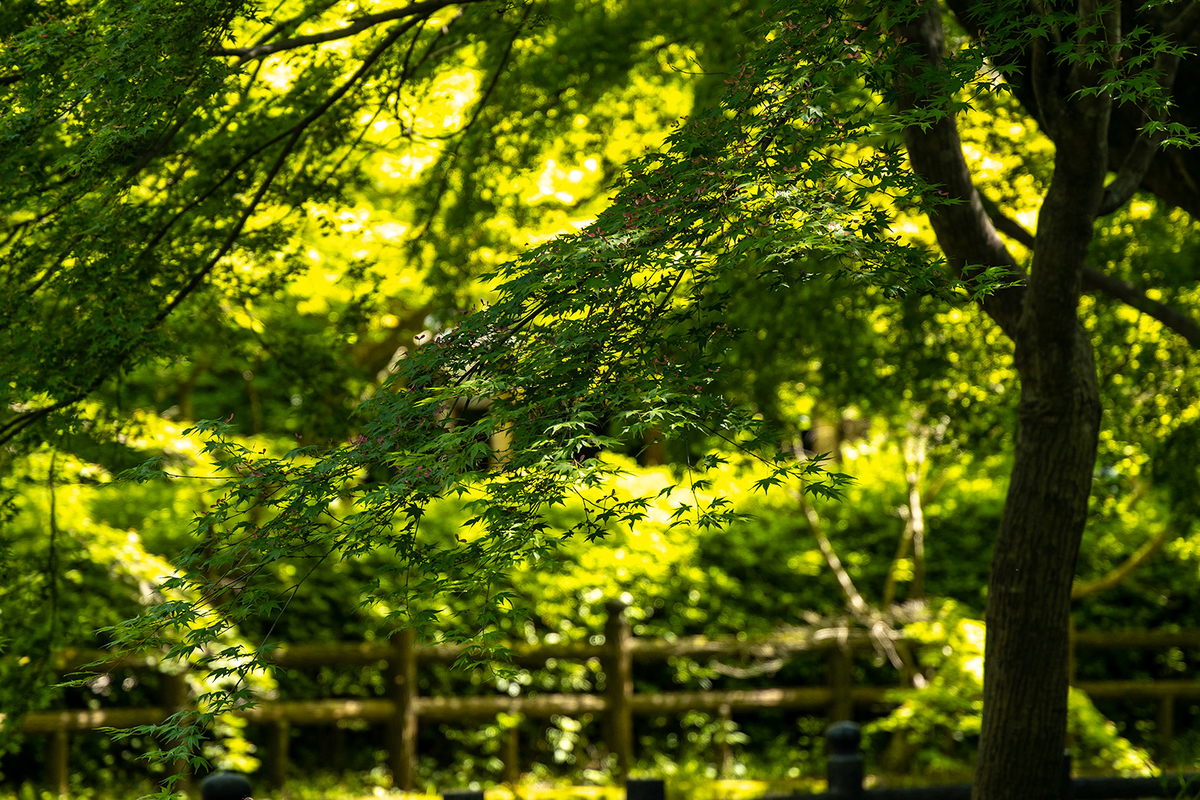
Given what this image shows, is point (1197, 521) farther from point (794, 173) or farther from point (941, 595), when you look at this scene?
point (794, 173)

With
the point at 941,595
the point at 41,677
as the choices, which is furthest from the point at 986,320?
the point at 41,677

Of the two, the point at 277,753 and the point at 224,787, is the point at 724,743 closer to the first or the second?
the point at 277,753

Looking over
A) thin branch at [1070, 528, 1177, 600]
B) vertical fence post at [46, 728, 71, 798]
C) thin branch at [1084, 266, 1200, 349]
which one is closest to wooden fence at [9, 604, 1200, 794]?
vertical fence post at [46, 728, 71, 798]

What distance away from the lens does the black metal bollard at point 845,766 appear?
5.77m

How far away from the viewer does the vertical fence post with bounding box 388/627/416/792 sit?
9.93 m

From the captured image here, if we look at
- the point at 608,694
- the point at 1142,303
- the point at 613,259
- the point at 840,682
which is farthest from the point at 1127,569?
the point at 613,259

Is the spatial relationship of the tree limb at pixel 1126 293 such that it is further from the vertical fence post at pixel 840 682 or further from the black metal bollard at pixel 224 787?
the black metal bollard at pixel 224 787

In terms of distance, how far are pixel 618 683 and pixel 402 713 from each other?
6.49 ft

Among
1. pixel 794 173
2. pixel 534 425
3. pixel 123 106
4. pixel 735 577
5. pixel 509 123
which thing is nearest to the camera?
pixel 534 425

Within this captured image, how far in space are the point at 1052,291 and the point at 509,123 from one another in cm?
484

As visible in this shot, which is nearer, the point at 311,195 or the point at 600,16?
the point at 311,195

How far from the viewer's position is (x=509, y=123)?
29.1ft

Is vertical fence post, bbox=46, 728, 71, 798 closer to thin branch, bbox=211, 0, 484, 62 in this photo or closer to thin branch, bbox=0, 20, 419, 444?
thin branch, bbox=0, 20, 419, 444

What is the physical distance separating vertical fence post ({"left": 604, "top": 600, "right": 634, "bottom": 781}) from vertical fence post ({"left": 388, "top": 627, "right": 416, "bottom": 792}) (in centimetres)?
178
